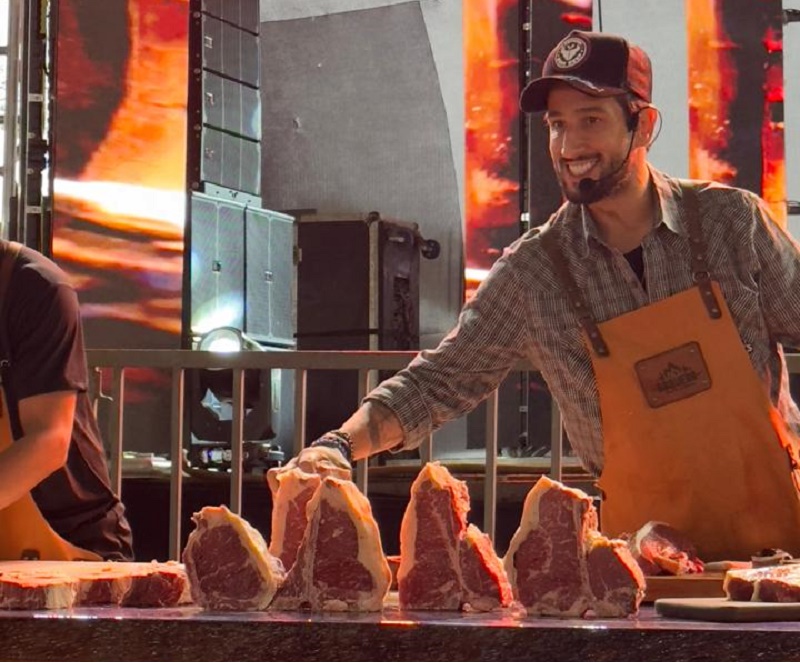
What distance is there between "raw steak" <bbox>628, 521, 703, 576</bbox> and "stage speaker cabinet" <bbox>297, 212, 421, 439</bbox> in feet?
20.9

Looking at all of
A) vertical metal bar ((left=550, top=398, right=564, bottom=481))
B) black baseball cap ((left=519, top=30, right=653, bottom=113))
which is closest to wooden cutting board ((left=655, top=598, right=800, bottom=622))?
black baseball cap ((left=519, top=30, right=653, bottom=113))

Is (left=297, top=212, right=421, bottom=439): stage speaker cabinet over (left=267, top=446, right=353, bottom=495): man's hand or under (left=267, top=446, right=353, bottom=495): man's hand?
over

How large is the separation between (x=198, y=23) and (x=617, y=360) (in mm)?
6406

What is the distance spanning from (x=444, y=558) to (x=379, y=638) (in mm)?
349

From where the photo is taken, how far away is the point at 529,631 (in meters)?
1.82

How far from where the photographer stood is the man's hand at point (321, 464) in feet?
8.75

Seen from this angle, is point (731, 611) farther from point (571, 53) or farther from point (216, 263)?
point (216, 263)

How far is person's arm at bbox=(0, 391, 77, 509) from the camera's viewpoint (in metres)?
2.89

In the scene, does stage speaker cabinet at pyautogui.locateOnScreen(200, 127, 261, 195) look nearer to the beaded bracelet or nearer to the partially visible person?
the partially visible person

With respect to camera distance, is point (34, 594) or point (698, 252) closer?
point (34, 594)

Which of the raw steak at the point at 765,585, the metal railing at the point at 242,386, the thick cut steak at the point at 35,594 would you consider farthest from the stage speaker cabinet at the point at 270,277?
the raw steak at the point at 765,585

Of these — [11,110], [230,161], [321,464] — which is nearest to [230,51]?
[230,161]

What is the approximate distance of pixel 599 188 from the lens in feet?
10.7

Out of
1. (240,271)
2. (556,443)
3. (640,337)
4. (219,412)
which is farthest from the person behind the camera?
(240,271)
